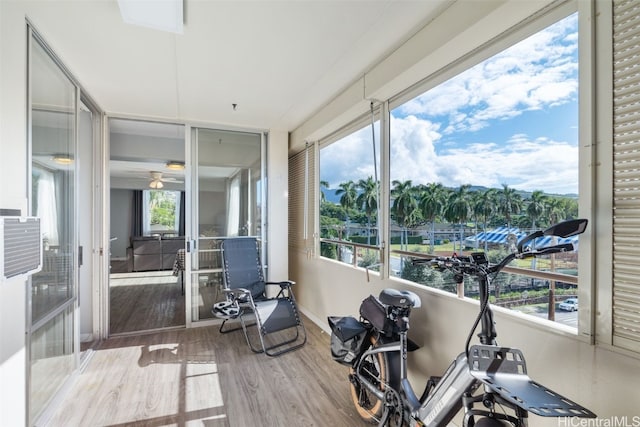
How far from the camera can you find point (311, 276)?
3924 millimetres

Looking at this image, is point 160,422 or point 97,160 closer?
point 160,422

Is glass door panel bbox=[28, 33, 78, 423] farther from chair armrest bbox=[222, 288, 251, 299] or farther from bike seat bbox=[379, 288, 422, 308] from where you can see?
bike seat bbox=[379, 288, 422, 308]

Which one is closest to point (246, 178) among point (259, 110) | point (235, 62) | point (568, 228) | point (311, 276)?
point (259, 110)

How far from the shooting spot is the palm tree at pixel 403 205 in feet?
7.64

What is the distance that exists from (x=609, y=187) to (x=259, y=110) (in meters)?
3.05

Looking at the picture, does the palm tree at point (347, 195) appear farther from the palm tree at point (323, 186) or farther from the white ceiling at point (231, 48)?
the white ceiling at point (231, 48)

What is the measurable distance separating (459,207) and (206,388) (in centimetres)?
231

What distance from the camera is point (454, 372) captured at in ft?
4.37

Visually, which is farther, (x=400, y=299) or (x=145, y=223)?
(x=145, y=223)

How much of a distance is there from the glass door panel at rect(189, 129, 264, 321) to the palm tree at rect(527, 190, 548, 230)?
3197mm

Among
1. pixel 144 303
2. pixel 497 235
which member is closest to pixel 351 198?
pixel 497 235

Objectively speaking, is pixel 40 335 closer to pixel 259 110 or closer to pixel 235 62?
pixel 235 62

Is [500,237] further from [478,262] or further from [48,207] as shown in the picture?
[48,207]

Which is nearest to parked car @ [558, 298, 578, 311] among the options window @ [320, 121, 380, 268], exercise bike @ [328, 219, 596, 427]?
exercise bike @ [328, 219, 596, 427]
